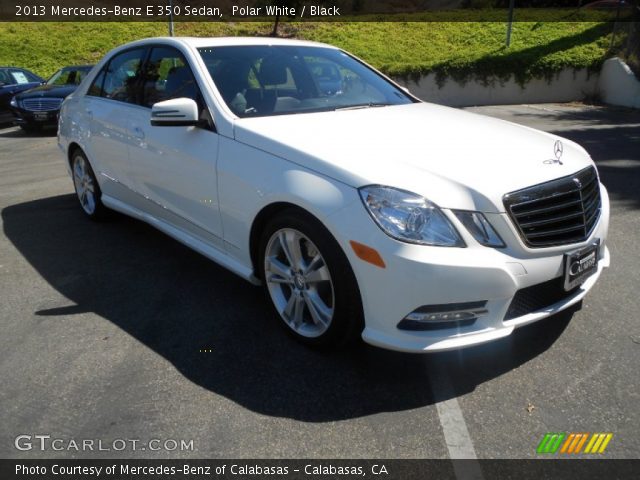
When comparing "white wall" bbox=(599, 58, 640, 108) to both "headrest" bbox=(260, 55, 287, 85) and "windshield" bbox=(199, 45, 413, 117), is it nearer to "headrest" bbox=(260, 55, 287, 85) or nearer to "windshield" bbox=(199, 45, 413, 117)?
"windshield" bbox=(199, 45, 413, 117)

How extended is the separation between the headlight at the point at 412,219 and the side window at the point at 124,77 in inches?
105

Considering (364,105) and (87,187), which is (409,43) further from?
(364,105)

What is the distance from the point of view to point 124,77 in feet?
15.9

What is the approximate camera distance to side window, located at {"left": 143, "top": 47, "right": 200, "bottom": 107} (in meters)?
3.95

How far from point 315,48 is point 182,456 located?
327cm

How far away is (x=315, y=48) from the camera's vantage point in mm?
4582

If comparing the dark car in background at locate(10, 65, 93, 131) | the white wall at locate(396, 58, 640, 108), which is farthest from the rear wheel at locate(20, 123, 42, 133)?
the white wall at locate(396, 58, 640, 108)

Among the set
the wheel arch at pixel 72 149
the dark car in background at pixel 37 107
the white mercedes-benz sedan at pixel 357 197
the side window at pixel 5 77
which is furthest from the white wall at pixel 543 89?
the wheel arch at pixel 72 149

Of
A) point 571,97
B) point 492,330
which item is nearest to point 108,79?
point 492,330

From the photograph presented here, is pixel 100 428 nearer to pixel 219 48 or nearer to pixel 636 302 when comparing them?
pixel 219 48

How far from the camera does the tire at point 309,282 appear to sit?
9.41 ft

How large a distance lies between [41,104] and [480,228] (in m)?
12.2

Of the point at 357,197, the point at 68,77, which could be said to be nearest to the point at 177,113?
the point at 357,197

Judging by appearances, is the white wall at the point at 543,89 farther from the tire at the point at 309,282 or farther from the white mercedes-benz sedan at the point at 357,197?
the tire at the point at 309,282
